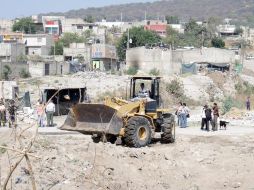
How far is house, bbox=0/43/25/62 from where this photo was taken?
66.0m

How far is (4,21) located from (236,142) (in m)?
118

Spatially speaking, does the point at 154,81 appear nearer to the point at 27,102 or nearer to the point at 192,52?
the point at 27,102

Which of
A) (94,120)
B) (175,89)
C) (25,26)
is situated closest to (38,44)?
(25,26)

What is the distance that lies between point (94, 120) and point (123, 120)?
843mm

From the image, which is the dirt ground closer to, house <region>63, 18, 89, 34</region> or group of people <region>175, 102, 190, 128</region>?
group of people <region>175, 102, 190, 128</region>

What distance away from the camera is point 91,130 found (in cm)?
1941

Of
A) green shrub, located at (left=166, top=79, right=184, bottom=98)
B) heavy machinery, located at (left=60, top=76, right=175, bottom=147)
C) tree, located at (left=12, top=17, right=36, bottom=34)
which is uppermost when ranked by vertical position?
tree, located at (left=12, top=17, right=36, bottom=34)

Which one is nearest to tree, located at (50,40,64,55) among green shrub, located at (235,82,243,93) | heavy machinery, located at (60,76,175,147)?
green shrub, located at (235,82,243,93)

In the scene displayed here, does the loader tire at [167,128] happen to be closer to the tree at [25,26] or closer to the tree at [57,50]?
the tree at [57,50]

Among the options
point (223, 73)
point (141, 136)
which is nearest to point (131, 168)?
point (141, 136)

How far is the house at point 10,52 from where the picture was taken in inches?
2598

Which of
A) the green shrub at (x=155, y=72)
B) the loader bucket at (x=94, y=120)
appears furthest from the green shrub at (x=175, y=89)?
the loader bucket at (x=94, y=120)

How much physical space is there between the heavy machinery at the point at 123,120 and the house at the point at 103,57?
46.2 m

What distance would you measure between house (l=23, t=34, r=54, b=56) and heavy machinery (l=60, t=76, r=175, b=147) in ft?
198
